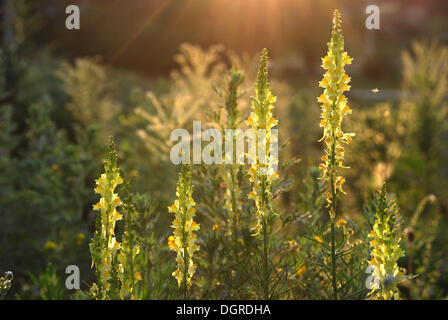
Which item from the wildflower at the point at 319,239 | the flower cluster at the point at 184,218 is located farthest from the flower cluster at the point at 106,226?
the wildflower at the point at 319,239

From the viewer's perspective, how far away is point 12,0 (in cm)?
Result: 951

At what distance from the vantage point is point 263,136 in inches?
96.0

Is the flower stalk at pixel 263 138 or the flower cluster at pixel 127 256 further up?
the flower stalk at pixel 263 138

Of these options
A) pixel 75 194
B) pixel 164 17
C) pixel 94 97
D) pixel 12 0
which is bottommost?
pixel 75 194

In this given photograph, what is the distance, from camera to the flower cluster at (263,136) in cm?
243

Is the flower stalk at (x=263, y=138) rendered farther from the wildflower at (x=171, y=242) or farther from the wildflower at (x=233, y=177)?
the wildflower at (x=233, y=177)

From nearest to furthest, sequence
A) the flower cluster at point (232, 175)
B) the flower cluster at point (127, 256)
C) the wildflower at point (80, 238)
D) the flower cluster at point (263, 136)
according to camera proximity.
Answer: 1. the flower cluster at point (263, 136)
2. the flower cluster at point (127, 256)
3. the flower cluster at point (232, 175)
4. the wildflower at point (80, 238)

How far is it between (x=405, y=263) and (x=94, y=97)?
19.4 feet

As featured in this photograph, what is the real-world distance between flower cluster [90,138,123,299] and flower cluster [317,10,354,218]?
1.10 metres

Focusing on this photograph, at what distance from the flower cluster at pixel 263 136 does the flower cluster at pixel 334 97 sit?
0.89 feet

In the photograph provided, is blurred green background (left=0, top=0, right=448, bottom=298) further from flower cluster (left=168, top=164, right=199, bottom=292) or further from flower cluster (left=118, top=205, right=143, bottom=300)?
flower cluster (left=168, top=164, right=199, bottom=292)

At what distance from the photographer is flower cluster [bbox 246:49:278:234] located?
7.98ft
